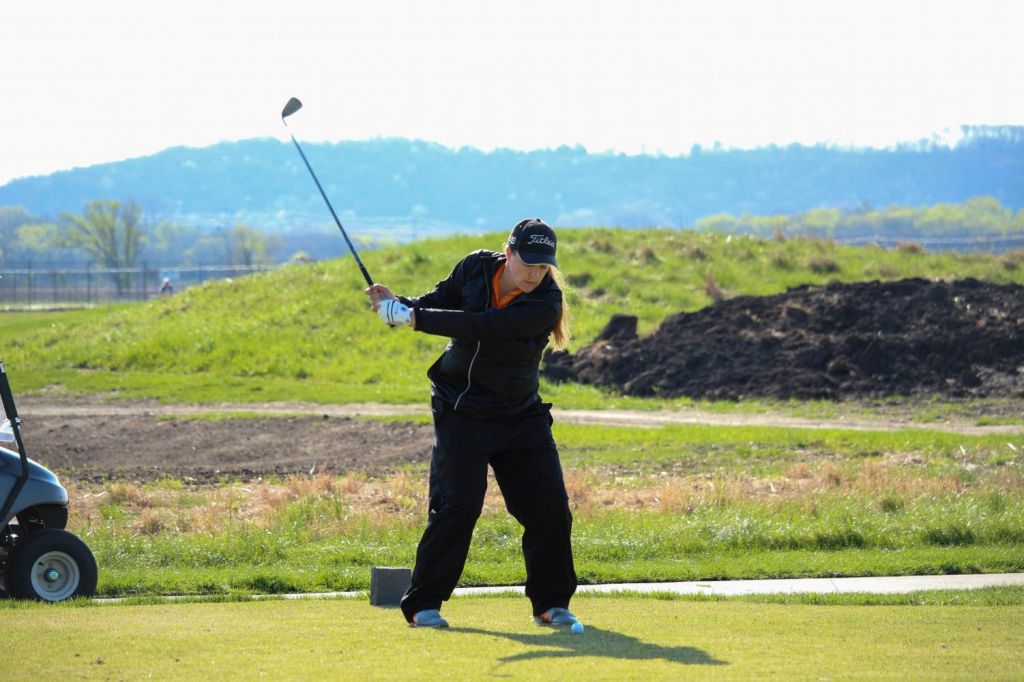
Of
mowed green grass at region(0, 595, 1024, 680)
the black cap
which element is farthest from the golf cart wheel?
the black cap

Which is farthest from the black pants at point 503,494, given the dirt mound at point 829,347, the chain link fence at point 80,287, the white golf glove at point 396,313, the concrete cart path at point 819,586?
the chain link fence at point 80,287

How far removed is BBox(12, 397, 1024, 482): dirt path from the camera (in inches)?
797

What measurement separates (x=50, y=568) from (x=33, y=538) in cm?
29

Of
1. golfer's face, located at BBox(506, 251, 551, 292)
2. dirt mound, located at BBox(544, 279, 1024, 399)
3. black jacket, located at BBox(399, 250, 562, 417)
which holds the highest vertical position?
golfer's face, located at BBox(506, 251, 551, 292)

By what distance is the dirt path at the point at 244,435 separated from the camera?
20250mm

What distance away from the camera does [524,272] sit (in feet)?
26.9

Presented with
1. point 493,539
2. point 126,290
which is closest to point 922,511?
point 493,539

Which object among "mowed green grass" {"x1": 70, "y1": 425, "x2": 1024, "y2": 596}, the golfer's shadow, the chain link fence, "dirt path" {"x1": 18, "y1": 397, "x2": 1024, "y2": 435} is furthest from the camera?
the chain link fence

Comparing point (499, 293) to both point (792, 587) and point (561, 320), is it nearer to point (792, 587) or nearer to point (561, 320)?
point (561, 320)

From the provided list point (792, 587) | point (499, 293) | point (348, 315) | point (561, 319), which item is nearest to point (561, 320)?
point (561, 319)

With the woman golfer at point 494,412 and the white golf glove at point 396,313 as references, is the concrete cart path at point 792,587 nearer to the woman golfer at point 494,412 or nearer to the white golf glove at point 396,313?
the woman golfer at point 494,412

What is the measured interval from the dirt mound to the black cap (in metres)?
22.3

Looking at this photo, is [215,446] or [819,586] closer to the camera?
[819,586]

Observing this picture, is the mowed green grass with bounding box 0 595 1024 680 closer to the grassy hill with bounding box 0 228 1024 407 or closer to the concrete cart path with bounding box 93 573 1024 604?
the concrete cart path with bounding box 93 573 1024 604
